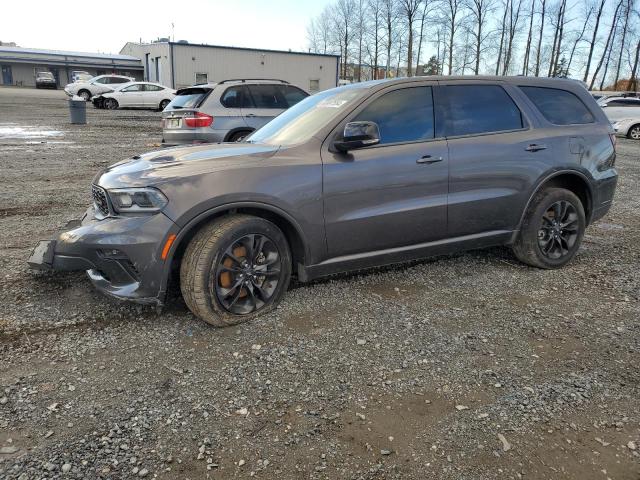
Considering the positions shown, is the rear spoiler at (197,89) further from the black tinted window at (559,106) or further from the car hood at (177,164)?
the black tinted window at (559,106)

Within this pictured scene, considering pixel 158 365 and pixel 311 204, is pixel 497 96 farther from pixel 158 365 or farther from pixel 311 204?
pixel 158 365

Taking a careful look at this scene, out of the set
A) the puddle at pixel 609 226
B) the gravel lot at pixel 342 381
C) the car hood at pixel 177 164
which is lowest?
the gravel lot at pixel 342 381

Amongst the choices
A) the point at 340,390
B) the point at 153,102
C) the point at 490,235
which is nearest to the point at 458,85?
the point at 490,235

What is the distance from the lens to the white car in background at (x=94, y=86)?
30.3 meters

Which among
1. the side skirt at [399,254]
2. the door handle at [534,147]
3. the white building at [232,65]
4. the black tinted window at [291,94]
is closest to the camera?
the side skirt at [399,254]

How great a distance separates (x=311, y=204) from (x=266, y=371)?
1245 mm

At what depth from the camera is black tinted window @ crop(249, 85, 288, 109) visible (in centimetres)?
952

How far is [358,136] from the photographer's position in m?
3.54

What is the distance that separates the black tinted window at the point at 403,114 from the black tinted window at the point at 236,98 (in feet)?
19.1

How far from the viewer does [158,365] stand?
301 centimetres

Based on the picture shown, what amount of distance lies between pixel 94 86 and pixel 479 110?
104 feet

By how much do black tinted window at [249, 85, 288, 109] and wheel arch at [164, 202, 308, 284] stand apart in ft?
20.9

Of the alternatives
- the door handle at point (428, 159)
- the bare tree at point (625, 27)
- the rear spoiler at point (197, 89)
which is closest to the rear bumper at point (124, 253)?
the door handle at point (428, 159)

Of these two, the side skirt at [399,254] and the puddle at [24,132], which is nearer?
the side skirt at [399,254]
